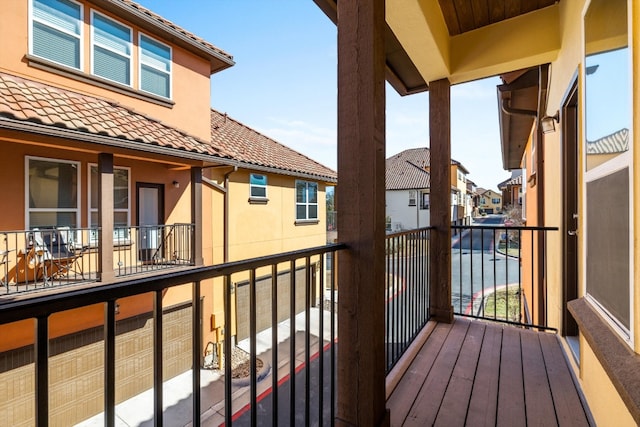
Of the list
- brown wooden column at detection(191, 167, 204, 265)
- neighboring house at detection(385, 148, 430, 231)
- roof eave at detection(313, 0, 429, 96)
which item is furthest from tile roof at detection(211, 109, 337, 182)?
neighboring house at detection(385, 148, 430, 231)

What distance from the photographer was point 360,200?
4.40ft

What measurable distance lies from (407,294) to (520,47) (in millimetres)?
2324

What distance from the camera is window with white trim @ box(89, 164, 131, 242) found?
17.6 ft

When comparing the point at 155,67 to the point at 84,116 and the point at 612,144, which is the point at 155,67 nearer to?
the point at 84,116

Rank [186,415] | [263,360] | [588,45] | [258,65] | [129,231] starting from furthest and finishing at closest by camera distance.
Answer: [258,65], [263,360], [129,231], [186,415], [588,45]

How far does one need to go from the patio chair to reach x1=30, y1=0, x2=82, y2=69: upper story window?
8.91 ft

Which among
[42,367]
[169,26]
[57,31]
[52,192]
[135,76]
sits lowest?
[42,367]

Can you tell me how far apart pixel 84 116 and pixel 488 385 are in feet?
18.4

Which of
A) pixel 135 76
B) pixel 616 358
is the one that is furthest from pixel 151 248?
pixel 616 358

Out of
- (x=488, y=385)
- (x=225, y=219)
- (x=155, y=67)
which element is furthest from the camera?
(x=225, y=219)

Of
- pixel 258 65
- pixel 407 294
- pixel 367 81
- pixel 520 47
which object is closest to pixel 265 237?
pixel 258 65

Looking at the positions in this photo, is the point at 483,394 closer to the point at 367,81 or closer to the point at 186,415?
the point at 367,81

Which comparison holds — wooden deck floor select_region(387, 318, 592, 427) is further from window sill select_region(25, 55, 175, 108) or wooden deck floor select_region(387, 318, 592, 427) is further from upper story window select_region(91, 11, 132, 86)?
upper story window select_region(91, 11, 132, 86)

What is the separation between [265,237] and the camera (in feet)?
27.7
